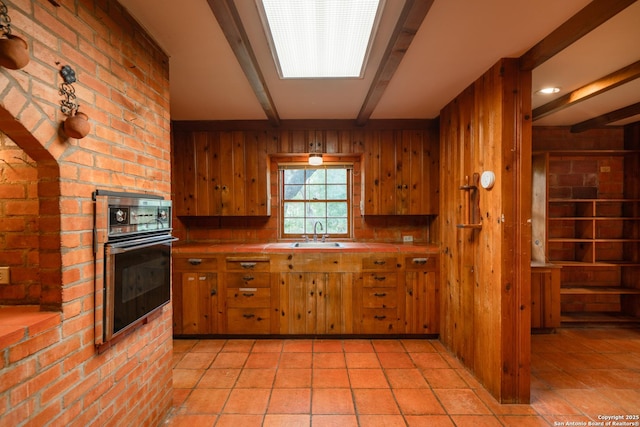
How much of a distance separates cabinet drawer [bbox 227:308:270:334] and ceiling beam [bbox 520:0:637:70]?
3097 mm

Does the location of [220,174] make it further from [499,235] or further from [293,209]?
[499,235]

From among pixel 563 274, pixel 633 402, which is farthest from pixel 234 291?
pixel 563 274

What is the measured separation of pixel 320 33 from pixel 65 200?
1.53 meters

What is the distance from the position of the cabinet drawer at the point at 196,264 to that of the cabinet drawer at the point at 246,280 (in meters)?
0.19

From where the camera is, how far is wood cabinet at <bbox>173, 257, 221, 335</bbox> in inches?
118

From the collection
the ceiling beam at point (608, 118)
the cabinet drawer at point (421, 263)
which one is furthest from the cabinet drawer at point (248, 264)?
the ceiling beam at point (608, 118)

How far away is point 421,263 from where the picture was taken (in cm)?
301

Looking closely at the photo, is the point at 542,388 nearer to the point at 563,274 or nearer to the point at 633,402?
the point at 633,402

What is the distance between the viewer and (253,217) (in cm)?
360

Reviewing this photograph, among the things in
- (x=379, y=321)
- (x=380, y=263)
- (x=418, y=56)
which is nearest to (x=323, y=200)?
(x=380, y=263)

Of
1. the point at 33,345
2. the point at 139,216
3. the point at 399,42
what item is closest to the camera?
the point at 33,345

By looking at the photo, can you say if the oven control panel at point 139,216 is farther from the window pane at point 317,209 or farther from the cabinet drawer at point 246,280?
the window pane at point 317,209

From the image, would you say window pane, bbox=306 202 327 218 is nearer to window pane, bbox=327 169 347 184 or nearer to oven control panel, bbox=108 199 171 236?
window pane, bbox=327 169 347 184

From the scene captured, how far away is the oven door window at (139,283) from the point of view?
1.36 meters
